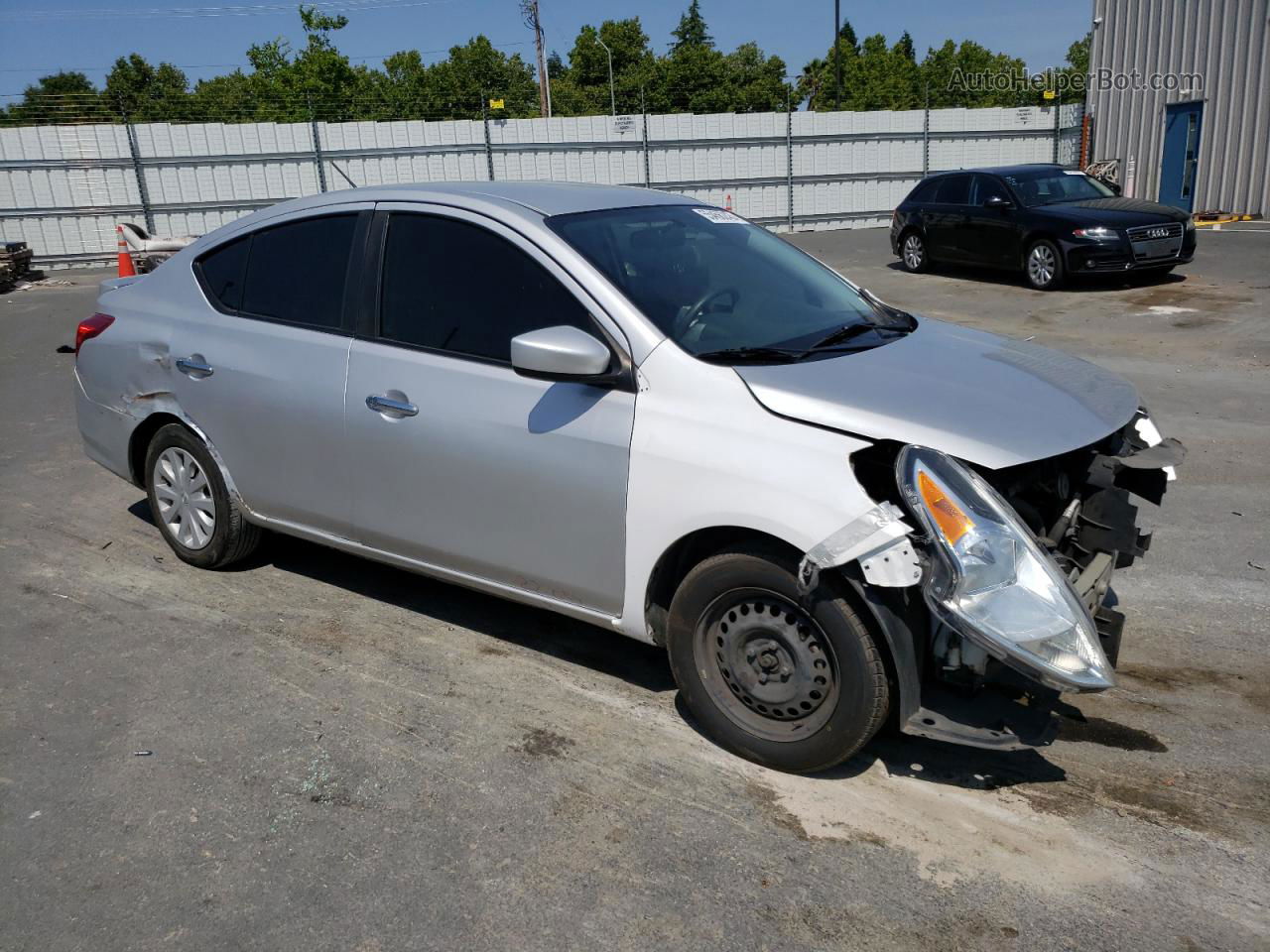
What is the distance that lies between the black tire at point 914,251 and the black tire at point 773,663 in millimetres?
14142

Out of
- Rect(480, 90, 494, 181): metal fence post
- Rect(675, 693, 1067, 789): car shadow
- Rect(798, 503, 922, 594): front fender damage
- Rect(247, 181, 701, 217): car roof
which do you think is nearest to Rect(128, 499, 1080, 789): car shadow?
Rect(675, 693, 1067, 789): car shadow

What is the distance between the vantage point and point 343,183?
23609 millimetres

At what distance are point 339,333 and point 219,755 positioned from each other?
1701 mm

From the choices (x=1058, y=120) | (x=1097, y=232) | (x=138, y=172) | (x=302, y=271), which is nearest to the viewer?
(x=302, y=271)

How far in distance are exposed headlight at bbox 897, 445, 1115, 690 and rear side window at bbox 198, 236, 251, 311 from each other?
3.25 meters

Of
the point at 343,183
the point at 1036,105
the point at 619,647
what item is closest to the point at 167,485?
the point at 619,647

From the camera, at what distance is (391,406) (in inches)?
161

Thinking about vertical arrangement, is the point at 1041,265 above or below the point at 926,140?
below

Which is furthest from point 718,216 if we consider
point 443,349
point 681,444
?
point 681,444

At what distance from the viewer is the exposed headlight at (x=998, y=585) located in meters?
2.90

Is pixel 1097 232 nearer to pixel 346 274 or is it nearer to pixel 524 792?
pixel 346 274

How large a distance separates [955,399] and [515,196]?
1905 mm

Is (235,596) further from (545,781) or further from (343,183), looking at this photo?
(343,183)

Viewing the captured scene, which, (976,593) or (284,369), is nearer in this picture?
(976,593)
